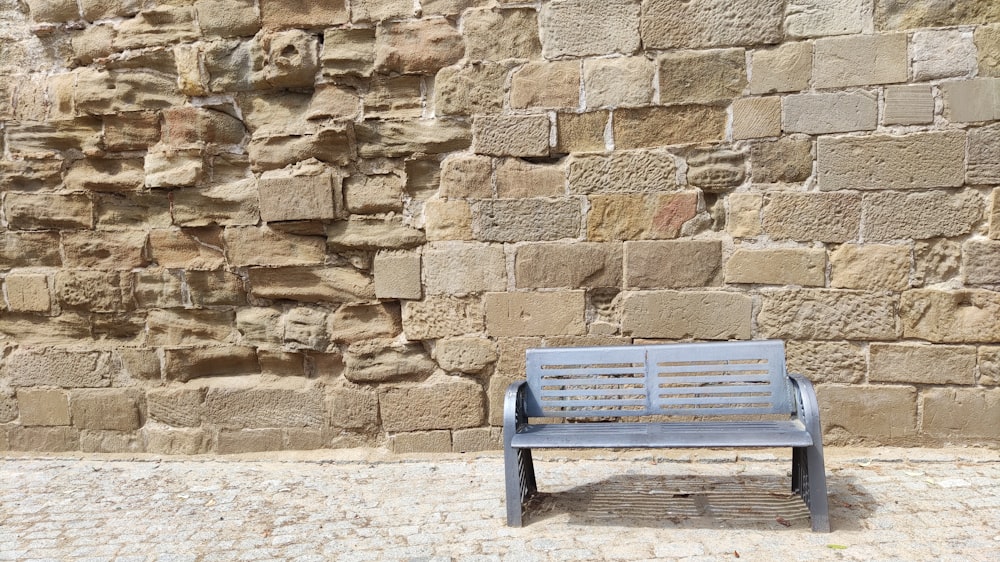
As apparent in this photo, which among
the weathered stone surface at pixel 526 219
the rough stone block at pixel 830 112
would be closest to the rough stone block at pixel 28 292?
the weathered stone surface at pixel 526 219

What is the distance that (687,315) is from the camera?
3.65 metres

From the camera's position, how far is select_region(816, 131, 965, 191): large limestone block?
3.39 metres

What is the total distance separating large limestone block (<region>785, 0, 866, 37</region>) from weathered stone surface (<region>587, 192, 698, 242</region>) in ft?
3.19

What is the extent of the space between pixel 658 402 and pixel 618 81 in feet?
5.50

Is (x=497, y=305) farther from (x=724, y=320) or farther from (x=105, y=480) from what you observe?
(x=105, y=480)

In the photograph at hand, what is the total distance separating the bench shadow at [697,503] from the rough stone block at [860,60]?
1.98 metres

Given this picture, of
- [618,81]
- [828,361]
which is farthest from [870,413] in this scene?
[618,81]

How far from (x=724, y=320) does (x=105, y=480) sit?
342 cm

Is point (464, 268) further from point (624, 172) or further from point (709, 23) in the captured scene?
point (709, 23)

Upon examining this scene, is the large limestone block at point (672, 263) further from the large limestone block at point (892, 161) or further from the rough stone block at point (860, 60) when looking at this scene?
the rough stone block at point (860, 60)

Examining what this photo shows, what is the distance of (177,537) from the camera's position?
115 inches

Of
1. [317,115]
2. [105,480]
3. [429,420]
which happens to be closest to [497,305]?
[429,420]

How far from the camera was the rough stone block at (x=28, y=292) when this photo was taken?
161 inches

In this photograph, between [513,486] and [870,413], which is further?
[870,413]
